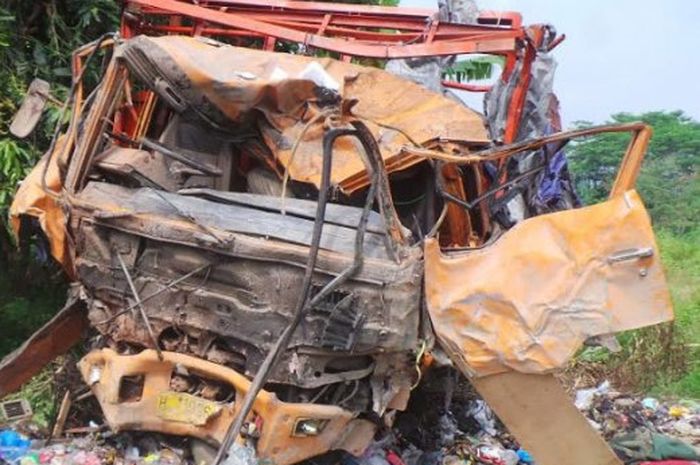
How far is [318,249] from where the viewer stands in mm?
4090

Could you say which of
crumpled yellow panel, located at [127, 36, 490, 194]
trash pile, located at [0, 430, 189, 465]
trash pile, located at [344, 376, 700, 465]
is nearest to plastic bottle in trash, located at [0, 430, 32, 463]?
trash pile, located at [0, 430, 189, 465]

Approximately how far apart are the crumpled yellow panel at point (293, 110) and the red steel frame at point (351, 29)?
502mm

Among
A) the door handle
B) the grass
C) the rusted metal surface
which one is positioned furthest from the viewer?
the grass

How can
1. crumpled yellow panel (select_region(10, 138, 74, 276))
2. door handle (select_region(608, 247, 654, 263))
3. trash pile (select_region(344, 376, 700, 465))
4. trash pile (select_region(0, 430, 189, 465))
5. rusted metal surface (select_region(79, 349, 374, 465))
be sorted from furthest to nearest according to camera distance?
1. trash pile (select_region(344, 376, 700, 465))
2. crumpled yellow panel (select_region(10, 138, 74, 276))
3. trash pile (select_region(0, 430, 189, 465))
4. rusted metal surface (select_region(79, 349, 374, 465))
5. door handle (select_region(608, 247, 654, 263))

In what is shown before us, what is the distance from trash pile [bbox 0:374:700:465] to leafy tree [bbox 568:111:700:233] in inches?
421

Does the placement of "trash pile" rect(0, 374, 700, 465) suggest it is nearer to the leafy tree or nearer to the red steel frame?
the red steel frame

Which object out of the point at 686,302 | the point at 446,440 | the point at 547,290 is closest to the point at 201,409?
the point at 547,290

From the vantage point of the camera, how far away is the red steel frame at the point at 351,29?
5.22m

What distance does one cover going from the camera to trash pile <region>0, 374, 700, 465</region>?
489 cm

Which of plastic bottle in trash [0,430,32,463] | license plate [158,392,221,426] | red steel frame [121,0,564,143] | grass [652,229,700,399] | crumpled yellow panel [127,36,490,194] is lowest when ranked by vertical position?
grass [652,229,700,399]

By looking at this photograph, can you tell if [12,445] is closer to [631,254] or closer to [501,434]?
[501,434]

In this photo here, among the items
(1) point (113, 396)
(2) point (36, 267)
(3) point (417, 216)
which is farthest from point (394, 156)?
(2) point (36, 267)

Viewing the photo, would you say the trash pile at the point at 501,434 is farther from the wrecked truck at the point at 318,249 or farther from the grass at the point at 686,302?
the wrecked truck at the point at 318,249

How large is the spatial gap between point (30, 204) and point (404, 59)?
230cm
